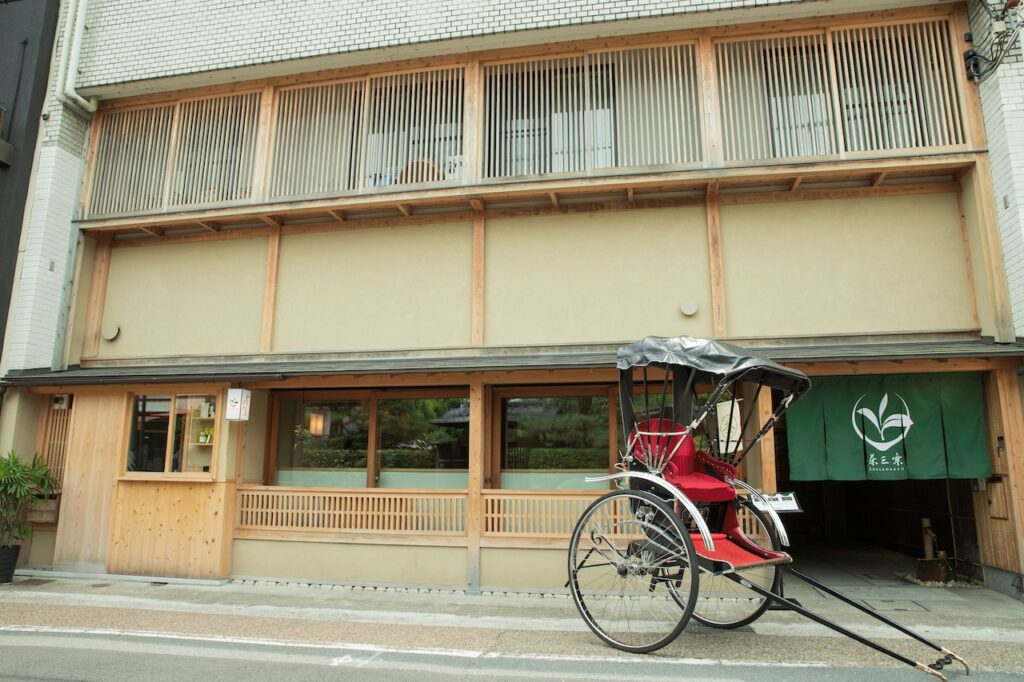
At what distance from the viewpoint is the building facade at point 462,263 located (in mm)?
8797

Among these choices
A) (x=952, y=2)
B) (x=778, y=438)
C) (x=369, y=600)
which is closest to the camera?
(x=369, y=600)

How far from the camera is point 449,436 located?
10.2 meters

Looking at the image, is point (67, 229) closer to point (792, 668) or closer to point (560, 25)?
point (560, 25)

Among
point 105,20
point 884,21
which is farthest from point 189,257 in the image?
point 884,21

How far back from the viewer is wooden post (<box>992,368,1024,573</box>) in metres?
7.80

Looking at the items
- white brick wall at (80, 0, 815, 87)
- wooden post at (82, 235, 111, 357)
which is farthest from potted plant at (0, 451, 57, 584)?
white brick wall at (80, 0, 815, 87)

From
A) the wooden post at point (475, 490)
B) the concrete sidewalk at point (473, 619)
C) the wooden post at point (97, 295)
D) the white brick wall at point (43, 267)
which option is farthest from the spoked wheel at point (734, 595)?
the white brick wall at point (43, 267)

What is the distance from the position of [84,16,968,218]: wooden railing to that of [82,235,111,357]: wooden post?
0.65m

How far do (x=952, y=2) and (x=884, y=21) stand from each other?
2.86 ft

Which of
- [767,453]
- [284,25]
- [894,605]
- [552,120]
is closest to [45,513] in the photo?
[284,25]

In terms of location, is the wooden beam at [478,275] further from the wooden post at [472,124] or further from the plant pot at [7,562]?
the plant pot at [7,562]

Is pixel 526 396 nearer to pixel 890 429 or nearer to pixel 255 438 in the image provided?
pixel 255 438

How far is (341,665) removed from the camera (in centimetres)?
553

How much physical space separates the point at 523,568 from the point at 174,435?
18.6 feet
